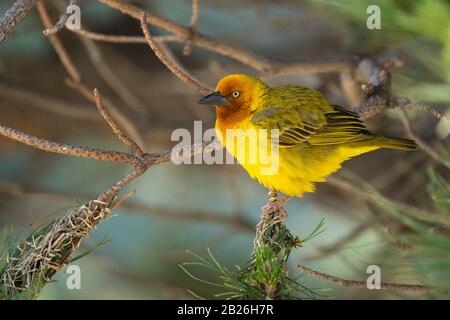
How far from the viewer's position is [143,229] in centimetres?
445

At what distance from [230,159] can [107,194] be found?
1.43 meters

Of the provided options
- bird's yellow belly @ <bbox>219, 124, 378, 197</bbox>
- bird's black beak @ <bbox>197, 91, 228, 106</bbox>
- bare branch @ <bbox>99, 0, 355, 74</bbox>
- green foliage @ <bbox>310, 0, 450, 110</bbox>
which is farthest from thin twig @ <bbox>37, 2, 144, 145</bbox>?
green foliage @ <bbox>310, 0, 450, 110</bbox>

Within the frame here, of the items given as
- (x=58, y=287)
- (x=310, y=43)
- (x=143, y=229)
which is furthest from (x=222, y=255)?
(x=310, y=43)

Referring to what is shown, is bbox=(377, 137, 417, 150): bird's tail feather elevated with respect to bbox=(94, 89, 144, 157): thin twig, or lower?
elevated

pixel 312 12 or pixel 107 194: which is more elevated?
pixel 312 12

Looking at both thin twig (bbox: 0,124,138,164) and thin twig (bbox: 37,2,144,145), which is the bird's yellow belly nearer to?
thin twig (bbox: 0,124,138,164)

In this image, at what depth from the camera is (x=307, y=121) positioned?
8.05ft

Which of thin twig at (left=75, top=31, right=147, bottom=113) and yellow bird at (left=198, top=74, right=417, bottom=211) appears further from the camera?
thin twig at (left=75, top=31, right=147, bottom=113)

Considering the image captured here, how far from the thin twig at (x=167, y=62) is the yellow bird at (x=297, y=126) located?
124 millimetres

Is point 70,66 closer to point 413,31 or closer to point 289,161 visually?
point 289,161

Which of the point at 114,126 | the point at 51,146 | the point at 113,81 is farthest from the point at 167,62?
A: the point at 113,81

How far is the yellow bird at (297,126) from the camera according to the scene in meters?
2.35

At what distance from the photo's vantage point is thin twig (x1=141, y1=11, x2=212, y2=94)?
6.18ft

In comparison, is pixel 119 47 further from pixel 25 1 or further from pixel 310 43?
pixel 25 1
